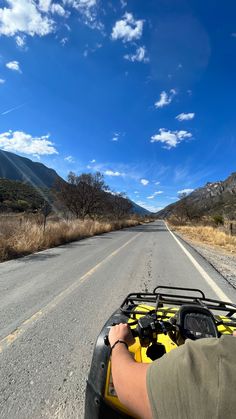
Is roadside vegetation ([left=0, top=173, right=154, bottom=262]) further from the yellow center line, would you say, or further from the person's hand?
the person's hand

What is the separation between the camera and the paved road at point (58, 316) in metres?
2.54

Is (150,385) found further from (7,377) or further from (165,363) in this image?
(7,377)

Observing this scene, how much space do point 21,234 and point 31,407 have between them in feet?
35.6

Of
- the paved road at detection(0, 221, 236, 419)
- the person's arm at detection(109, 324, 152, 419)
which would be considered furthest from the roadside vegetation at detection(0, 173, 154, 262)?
the person's arm at detection(109, 324, 152, 419)

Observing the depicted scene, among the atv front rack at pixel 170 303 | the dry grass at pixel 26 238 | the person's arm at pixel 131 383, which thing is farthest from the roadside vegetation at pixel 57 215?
the person's arm at pixel 131 383

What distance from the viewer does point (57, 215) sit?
A: 102ft

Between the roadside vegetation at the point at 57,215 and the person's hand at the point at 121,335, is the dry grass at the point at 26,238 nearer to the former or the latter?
the roadside vegetation at the point at 57,215

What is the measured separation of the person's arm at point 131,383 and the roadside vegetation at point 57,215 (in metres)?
9.09

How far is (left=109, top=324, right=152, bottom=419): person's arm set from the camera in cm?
125

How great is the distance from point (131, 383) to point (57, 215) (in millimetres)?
30419

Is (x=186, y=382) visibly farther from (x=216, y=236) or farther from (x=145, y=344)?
(x=216, y=236)

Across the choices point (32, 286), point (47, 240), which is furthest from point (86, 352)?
point (47, 240)

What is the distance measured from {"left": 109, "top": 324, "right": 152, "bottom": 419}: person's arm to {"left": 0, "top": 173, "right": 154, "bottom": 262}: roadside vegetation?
9091 millimetres

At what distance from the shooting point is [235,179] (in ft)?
617
